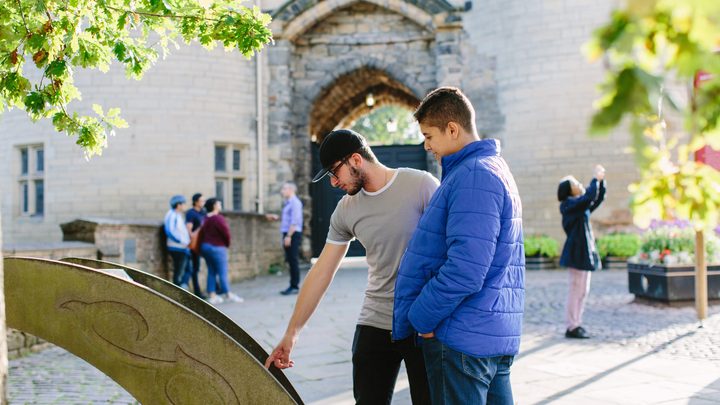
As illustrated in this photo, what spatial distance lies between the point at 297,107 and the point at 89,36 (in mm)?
12016

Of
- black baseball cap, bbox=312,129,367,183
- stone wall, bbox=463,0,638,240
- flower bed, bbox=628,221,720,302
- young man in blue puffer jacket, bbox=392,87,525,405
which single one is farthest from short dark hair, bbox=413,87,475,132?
stone wall, bbox=463,0,638,240

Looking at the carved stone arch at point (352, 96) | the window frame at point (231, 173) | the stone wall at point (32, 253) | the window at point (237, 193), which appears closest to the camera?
the stone wall at point (32, 253)

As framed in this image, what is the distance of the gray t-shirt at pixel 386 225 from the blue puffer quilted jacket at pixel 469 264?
390mm

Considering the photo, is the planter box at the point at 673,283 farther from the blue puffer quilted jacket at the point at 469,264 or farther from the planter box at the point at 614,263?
the blue puffer quilted jacket at the point at 469,264

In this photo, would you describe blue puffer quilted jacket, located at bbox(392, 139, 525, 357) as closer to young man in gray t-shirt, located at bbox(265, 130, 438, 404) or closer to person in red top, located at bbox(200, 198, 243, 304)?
young man in gray t-shirt, located at bbox(265, 130, 438, 404)

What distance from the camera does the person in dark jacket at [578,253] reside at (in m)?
6.30

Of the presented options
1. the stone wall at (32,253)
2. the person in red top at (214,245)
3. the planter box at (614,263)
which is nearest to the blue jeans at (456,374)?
the stone wall at (32,253)

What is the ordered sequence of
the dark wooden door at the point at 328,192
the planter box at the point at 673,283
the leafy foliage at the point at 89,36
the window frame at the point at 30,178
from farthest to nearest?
the dark wooden door at the point at 328,192, the window frame at the point at 30,178, the planter box at the point at 673,283, the leafy foliage at the point at 89,36

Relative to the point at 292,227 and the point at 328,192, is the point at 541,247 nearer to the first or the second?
the point at 328,192

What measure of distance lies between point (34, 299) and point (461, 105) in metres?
1.63

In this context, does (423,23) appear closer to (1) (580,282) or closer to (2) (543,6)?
(2) (543,6)

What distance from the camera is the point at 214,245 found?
9.33 m

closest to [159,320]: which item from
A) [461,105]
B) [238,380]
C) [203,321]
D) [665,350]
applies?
[203,321]

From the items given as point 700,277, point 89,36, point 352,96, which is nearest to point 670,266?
point 700,277
